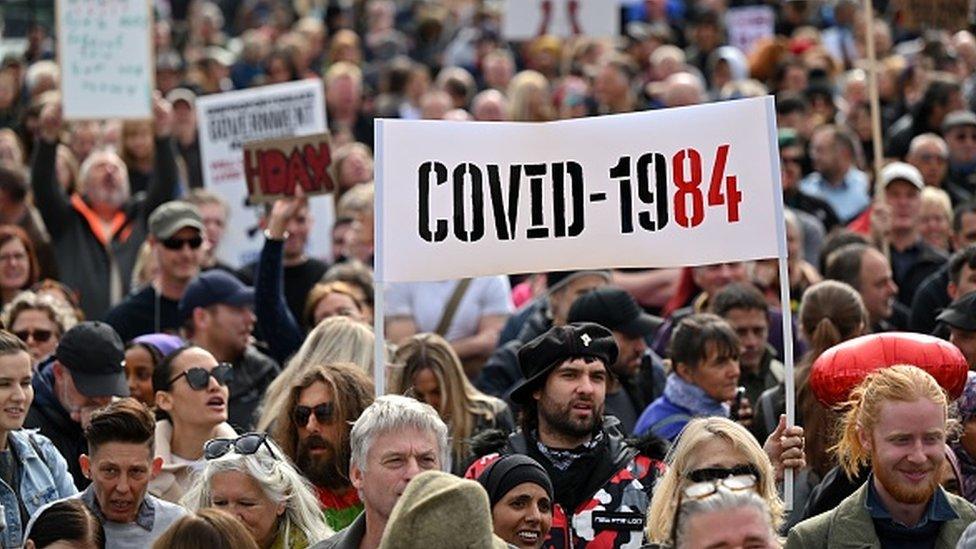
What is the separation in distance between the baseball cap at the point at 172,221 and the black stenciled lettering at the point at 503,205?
13.2 feet

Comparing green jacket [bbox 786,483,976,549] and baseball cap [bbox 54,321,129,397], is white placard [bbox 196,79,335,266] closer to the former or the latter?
baseball cap [bbox 54,321,129,397]

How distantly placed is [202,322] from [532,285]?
3.01 meters

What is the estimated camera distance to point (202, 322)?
439 inches

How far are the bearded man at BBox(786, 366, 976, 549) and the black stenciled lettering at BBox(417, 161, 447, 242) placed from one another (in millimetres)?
1886

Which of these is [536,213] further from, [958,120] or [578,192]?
[958,120]

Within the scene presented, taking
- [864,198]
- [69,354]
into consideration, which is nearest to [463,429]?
[69,354]

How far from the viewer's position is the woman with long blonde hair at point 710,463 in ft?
23.7

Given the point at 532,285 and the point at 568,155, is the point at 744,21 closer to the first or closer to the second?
the point at 532,285

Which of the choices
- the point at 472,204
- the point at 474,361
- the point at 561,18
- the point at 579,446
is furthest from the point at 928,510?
the point at 561,18

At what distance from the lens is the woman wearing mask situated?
7.52m

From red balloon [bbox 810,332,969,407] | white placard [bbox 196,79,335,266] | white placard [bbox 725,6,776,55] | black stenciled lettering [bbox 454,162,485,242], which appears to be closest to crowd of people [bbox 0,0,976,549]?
red balloon [bbox 810,332,969,407]

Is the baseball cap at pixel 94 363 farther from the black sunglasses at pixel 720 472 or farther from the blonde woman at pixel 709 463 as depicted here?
the black sunglasses at pixel 720 472

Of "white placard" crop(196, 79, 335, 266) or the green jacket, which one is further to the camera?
"white placard" crop(196, 79, 335, 266)

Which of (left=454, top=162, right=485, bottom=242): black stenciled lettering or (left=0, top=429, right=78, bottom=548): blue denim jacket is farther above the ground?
(left=454, top=162, right=485, bottom=242): black stenciled lettering
